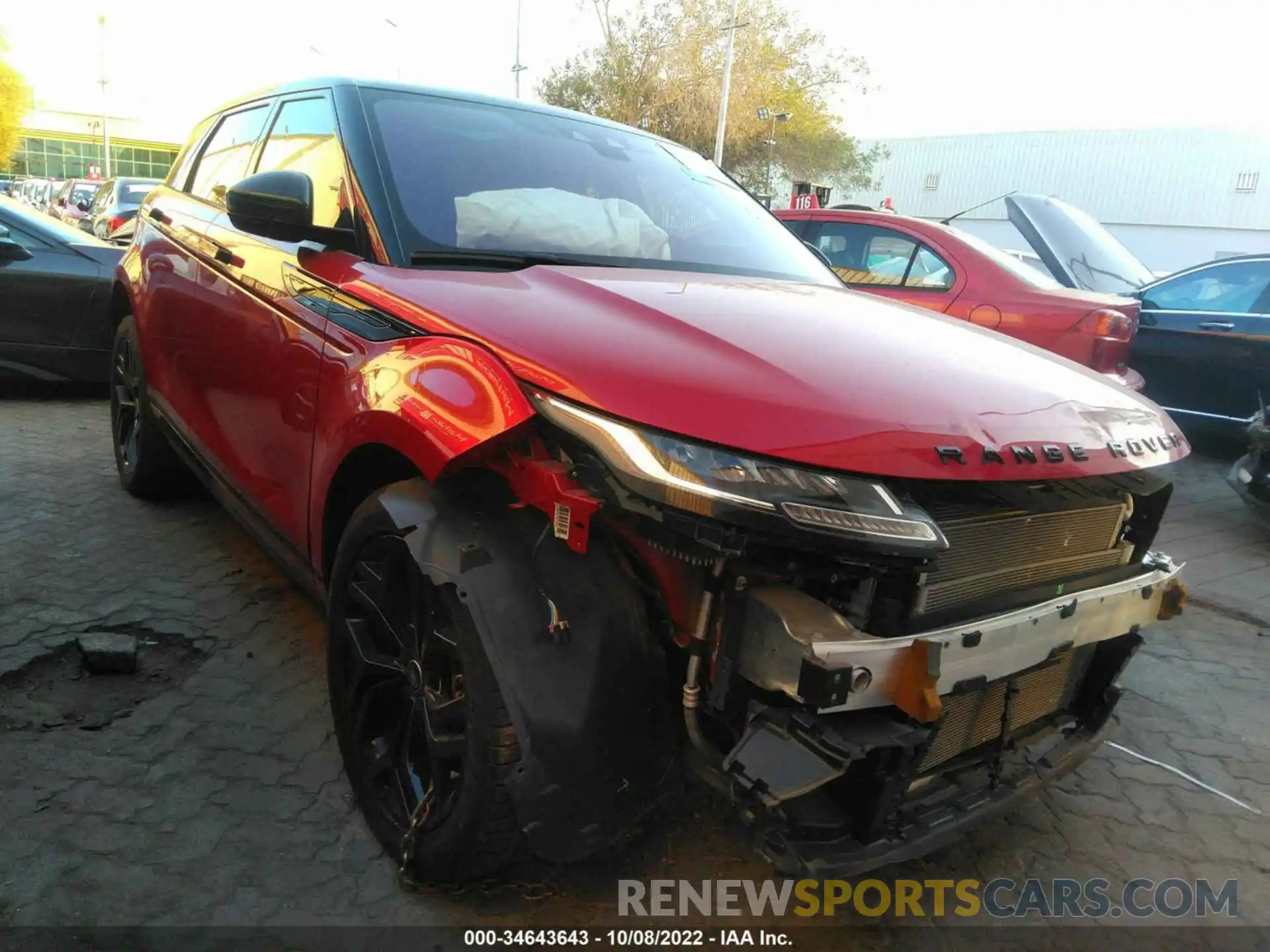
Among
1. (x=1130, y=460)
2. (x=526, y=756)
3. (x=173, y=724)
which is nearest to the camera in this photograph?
(x=526, y=756)

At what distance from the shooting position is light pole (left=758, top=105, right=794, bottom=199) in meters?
29.8

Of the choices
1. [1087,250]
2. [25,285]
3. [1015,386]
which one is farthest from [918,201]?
[1015,386]

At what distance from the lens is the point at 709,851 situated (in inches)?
89.1

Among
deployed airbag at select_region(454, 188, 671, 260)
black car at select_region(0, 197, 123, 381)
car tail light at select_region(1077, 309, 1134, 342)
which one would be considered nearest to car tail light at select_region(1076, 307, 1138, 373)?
car tail light at select_region(1077, 309, 1134, 342)

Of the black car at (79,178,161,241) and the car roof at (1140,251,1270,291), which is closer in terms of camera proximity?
the car roof at (1140,251,1270,291)

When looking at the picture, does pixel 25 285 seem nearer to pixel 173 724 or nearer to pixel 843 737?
pixel 173 724

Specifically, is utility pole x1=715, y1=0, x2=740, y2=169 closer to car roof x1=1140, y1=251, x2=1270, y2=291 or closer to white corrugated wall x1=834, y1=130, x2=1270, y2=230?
white corrugated wall x1=834, y1=130, x2=1270, y2=230

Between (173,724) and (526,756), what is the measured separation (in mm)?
1490

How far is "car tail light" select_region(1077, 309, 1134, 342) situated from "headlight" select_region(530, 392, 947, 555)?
15.4 feet

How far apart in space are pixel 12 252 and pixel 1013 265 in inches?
263

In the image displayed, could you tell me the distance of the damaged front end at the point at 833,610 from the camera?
59.9 inches

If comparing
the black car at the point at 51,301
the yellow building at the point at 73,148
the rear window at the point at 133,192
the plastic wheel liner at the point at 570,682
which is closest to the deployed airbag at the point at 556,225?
the plastic wheel liner at the point at 570,682

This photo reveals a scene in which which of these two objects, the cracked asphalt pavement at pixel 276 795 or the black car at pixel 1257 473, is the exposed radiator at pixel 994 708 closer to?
the cracked asphalt pavement at pixel 276 795

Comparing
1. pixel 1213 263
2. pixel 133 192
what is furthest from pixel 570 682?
pixel 133 192
